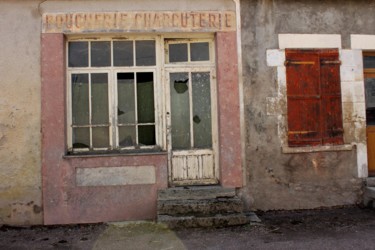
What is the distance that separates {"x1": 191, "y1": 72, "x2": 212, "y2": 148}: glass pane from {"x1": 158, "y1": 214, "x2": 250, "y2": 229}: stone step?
136cm

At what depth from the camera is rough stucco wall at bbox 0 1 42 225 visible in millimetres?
5855

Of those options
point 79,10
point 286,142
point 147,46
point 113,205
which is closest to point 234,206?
point 286,142

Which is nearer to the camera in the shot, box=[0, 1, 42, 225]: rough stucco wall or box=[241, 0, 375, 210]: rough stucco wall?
box=[0, 1, 42, 225]: rough stucco wall

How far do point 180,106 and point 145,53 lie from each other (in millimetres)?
1085

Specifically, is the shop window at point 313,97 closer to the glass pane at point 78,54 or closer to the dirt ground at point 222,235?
the dirt ground at point 222,235

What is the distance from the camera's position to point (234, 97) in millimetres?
6172

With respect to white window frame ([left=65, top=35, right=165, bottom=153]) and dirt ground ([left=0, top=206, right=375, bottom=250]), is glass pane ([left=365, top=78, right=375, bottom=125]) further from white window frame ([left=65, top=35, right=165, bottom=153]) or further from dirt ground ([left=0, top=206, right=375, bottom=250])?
white window frame ([left=65, top=35, right=165, bottom=153])

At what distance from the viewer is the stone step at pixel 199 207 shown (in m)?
5.66

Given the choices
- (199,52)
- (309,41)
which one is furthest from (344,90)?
(199,52)

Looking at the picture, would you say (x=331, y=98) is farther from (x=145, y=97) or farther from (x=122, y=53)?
(x=122, y=53)

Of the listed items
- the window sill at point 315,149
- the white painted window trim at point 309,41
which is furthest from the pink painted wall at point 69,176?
the white painted window trim at point 309,41

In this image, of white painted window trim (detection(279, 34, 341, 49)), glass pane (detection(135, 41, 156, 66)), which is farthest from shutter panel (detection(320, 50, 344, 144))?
glass pane (detection(135, 41, 156, 66))

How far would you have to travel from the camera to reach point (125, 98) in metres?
6.27

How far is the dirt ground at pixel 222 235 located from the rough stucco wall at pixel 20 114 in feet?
1.22
